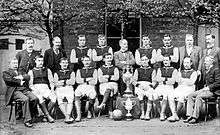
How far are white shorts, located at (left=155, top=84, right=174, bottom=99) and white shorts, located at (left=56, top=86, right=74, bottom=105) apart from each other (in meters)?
1.78

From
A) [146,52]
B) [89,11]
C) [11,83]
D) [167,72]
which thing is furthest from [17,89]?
[89,11]

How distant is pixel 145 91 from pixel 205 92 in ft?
4.11

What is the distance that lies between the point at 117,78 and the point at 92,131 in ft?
6.12

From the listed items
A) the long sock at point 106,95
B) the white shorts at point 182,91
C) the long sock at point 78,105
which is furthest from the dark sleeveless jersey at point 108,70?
the white shorts at point 182,91

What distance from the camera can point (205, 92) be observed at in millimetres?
9062

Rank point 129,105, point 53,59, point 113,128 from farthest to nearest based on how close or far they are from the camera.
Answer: point 53,59 < point 129,105 < point 113,128

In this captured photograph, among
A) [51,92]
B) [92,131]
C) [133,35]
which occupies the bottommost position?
[92,131]

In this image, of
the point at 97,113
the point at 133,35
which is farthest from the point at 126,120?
the point at 133,35

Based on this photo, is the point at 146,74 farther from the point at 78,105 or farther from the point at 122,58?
the point at 78,105

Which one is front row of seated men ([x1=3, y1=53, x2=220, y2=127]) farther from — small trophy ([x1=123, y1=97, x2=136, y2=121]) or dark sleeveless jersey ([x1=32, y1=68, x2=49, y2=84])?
→ small trophy ([x1=123, y1=97, x2=136, y2=121])

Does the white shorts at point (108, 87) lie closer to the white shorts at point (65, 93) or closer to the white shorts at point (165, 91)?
the white shorts at point (65, 93)

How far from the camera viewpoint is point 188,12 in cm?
1175

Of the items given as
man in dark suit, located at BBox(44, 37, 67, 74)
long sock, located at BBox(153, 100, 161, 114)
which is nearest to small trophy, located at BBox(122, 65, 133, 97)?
long sock, located at BBox(153, 100, 161, 114)

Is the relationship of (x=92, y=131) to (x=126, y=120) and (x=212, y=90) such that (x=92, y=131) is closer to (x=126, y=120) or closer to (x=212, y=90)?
(x=126, y=120)
